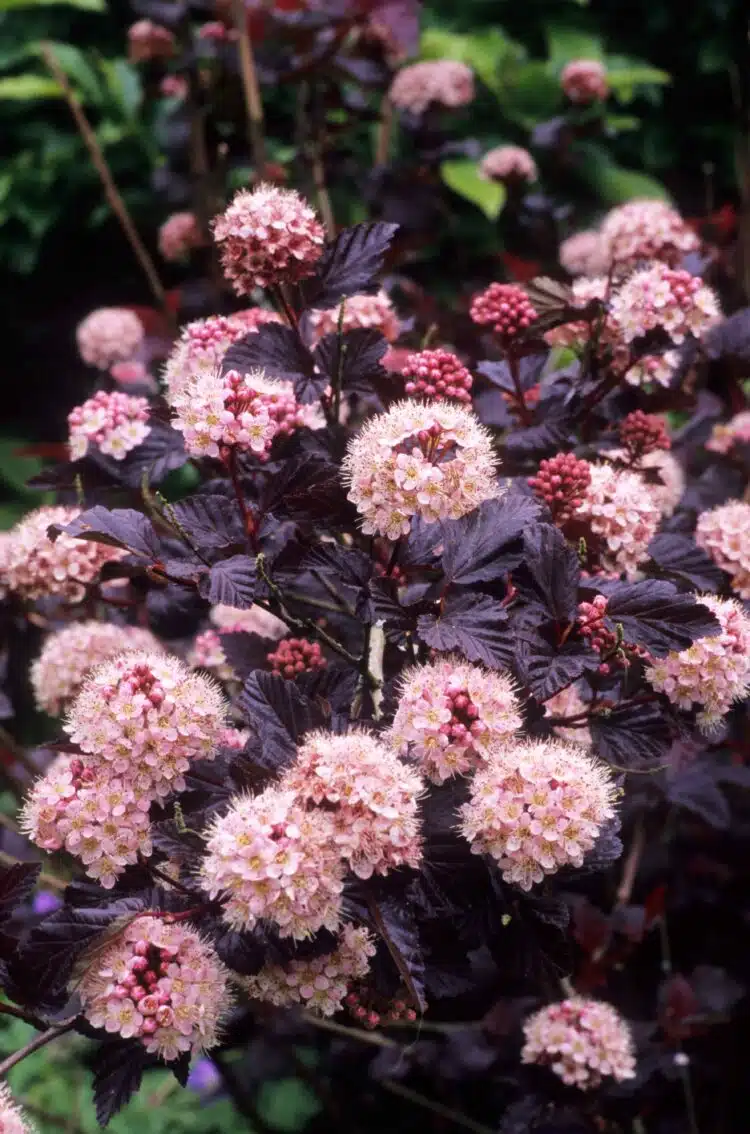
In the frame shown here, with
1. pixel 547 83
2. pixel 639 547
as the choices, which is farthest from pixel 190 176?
pixel 639 547

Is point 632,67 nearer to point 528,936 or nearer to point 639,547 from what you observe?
point 639,547

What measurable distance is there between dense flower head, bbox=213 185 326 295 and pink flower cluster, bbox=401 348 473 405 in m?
0.16

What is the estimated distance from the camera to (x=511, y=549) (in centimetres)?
102

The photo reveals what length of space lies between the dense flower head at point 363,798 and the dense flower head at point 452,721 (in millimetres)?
38

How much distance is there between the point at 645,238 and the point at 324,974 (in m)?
1.15

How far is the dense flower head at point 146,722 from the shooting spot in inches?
37.2

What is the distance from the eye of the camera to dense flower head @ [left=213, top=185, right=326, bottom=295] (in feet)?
3.67

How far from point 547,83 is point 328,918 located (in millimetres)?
2678

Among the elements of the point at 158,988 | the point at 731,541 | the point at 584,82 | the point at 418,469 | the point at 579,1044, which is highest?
the point at 418,469

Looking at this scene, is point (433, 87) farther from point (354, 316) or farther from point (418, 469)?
point (418, 469)

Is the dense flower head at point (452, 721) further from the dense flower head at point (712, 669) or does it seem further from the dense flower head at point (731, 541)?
the dense flower head at point (731, 541)

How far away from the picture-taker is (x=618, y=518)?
1.11m

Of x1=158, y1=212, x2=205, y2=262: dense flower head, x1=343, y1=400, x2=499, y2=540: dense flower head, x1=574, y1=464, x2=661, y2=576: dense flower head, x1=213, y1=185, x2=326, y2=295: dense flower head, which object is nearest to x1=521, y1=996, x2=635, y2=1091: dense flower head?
x1=574, y1=464, x2=661, y2=576: dense flower head

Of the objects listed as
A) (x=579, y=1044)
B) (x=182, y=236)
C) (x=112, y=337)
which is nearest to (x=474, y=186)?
(x=182, y=236)
